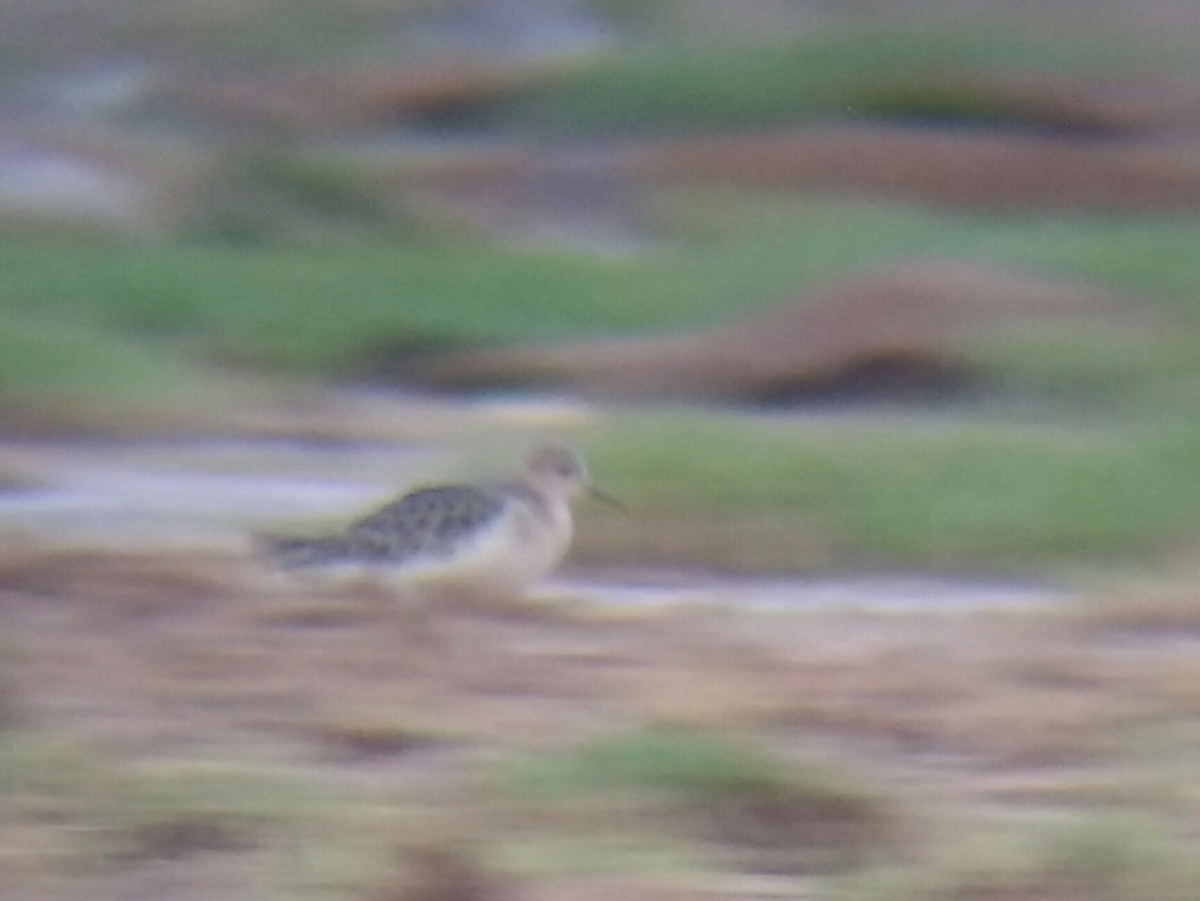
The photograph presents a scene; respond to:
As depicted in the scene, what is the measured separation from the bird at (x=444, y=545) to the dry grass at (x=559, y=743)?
0.10 meters

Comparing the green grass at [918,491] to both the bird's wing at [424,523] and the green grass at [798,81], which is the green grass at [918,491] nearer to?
the bird's wing at [424,523]

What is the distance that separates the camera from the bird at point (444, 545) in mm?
8578

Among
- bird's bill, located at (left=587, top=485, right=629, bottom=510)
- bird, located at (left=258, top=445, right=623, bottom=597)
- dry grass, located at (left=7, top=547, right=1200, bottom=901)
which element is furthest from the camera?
bird's bill, located at (left=587, top=485, right=629, bottom=510)

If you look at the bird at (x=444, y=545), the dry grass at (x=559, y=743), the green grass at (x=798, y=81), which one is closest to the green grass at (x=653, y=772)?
the dry grass at (x=559, y=743)

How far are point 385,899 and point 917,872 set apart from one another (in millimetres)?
877

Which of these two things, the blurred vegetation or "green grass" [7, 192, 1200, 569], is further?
Result: the blurred vegetation

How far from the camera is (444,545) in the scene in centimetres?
859

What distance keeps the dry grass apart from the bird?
0.10m

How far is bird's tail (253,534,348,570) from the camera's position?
→ 859 cm

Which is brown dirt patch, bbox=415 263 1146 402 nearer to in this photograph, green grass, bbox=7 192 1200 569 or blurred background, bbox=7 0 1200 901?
blurred background, bbox=7 0 1200 901

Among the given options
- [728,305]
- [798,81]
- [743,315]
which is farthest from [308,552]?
[798,81]

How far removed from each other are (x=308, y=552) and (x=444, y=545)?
331mm

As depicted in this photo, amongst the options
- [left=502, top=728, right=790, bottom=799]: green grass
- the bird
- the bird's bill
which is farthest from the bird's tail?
[left=502, top=728, right=790, bottom=799]: green grass

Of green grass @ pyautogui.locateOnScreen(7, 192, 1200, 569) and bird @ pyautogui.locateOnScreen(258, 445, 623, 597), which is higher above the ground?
green grass @ pyautogui.locateOnScreen(7, 192, 1200, 569)
